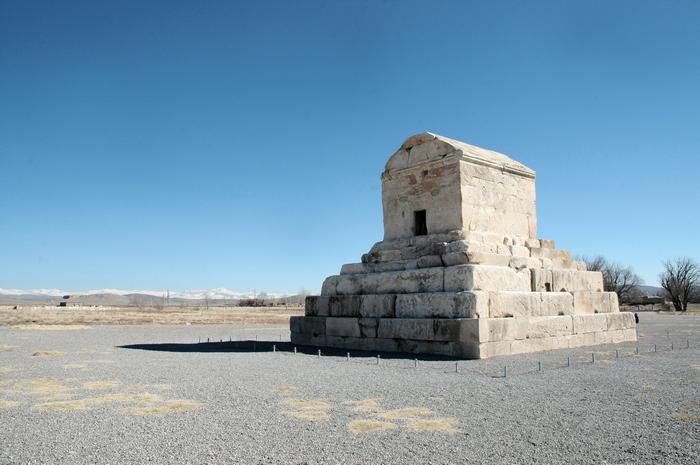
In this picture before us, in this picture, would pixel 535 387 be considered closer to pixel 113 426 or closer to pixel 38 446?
pixel 113 426

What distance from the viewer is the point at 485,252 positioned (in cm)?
1108

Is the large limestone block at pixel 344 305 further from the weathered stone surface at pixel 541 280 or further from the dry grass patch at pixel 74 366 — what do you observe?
the dry grass patch at pixel 74 366

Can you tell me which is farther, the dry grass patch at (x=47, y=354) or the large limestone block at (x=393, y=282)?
the large limestone block at (x=393, y=282)

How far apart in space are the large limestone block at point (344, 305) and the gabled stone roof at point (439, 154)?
344cm

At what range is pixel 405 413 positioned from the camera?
5082 mm

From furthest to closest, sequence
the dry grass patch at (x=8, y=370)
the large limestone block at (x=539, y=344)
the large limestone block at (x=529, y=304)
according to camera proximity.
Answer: the large limestone block at (x=529, y=304) → the large limestone block at (x=539, y=344) → the dry grass patch at (x=8, y=370)

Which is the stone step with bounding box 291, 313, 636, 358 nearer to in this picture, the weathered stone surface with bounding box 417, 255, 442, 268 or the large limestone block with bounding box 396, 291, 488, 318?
the large limestone block with bounding box 396, 291, 488, 318

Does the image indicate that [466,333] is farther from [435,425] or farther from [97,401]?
[97,401]

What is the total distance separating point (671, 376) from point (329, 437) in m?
5.30

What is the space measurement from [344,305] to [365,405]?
270 inches

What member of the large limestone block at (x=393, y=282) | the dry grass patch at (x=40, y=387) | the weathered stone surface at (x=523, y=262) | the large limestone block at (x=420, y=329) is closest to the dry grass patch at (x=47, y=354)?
the dry grass patch at (x=40, y=387)

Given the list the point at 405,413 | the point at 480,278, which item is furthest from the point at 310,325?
the point at 405,413

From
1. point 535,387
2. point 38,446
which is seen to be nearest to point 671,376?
point 535,387

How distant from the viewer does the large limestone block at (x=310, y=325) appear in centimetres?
1256
